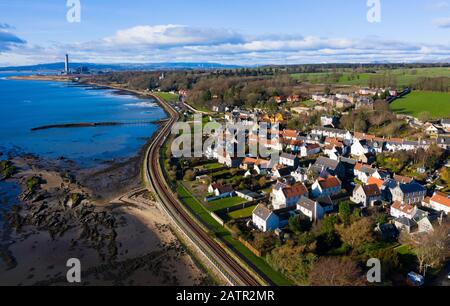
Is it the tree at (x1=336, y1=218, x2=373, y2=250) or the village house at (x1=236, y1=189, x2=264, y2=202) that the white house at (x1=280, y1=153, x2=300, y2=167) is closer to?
the village house at (x1=236, y1=189, x2=264, y2=202)

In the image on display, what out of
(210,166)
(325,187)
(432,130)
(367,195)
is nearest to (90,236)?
(210,166)

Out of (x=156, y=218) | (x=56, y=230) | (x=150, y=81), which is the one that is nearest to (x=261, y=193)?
(x=156, y=218)

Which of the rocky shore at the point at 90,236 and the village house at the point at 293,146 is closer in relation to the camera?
the rocky shore at the point at 90,236

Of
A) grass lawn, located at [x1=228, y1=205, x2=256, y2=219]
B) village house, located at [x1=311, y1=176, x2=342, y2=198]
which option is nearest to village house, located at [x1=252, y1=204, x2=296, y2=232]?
grass lawn, located at [x1=228, y1=205, x2=256, y2=219]

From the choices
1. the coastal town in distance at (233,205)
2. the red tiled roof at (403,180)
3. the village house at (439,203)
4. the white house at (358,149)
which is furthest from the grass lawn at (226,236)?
the white house at (358,149)

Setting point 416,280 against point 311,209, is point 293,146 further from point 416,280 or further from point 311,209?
point 416,280

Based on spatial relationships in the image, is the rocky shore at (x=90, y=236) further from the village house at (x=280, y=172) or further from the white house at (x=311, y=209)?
the village house at (x=280, y=172)
